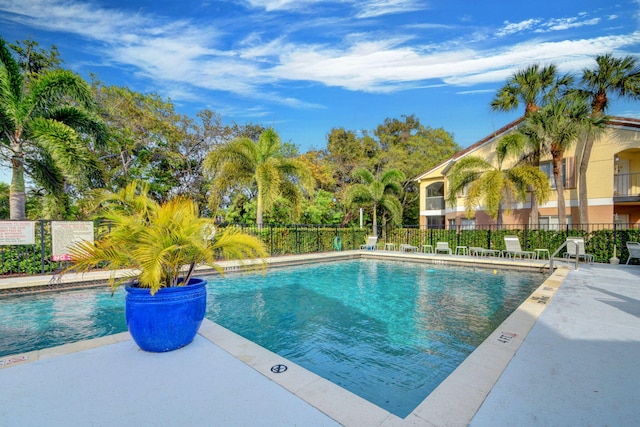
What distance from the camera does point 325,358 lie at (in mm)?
4070

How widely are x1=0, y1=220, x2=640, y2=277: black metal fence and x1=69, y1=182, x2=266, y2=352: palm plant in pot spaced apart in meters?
1.68

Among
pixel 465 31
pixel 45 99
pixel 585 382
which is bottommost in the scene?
pixel 585 382

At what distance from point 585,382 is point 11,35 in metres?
20.8

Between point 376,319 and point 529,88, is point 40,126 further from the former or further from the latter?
point 529,88

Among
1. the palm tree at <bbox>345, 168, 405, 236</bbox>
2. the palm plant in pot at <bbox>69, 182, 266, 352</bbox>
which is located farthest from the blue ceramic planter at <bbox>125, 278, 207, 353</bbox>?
the palm tree at <bbox>345, 168, 405, 236</bbox>

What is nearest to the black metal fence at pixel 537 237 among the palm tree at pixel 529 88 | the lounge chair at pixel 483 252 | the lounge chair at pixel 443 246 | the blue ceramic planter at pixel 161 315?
the lounge chair at pixel 483 252

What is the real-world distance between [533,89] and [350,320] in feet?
56.0

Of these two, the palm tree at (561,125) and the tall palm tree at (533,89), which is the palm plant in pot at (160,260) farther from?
the tall palm tree at (533,89)

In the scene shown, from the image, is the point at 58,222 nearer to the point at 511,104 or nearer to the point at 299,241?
the point at 299,241

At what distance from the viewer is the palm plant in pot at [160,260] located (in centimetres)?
331

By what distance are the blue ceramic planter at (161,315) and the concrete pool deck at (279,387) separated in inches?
6.8

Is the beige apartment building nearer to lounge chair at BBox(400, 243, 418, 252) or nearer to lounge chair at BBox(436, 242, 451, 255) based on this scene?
lounge chair at BBox(400, 243, 418, 252)

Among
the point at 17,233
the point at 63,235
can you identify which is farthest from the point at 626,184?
the point at 17,233

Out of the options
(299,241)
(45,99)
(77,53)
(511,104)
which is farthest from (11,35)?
(511,104)
